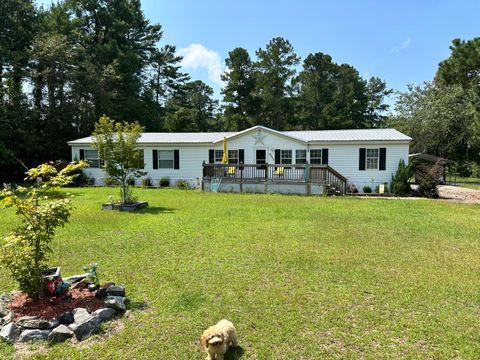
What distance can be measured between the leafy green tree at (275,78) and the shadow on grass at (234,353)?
3673cm

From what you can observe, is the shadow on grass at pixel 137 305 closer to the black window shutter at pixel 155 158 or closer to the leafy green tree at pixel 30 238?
the leafy green tree at pixel 30 238

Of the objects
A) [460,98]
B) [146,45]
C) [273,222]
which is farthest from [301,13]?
[146,45]

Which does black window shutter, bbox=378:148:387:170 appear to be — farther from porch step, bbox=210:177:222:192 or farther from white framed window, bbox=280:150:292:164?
porch step, bbox=210:177:222:192

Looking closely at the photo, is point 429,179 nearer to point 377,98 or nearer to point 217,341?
point 217,341

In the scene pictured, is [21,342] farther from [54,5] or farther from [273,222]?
[54,5]

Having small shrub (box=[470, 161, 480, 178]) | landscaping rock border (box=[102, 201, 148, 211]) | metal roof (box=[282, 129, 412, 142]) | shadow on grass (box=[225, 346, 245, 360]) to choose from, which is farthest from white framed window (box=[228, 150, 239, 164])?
small shrub (box=[470, 161, 480, 178])

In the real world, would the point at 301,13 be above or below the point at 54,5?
below

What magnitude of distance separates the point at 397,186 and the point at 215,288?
45.0 feet

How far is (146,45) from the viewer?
121 feet

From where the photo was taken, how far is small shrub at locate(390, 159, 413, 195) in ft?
50.6

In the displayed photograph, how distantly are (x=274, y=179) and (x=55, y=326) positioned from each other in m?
12.9

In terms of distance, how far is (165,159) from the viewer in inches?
762

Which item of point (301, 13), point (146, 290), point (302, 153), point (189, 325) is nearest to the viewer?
point (189, 325)

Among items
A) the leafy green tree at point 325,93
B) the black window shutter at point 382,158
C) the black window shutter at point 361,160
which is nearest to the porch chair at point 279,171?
the black window shutter at point 361,160
